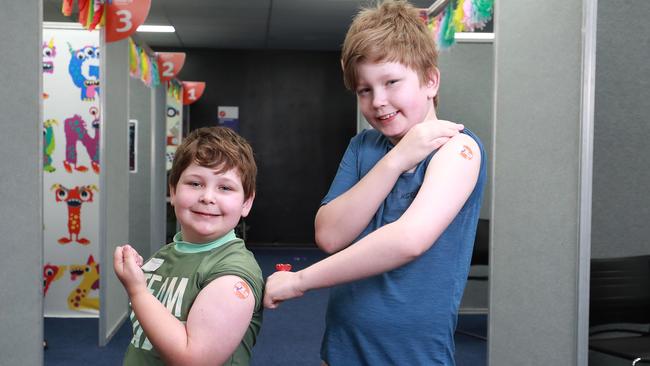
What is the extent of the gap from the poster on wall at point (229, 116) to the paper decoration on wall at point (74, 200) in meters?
5.14

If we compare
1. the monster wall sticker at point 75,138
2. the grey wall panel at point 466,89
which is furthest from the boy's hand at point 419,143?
the monster wall sticker at point 75,138

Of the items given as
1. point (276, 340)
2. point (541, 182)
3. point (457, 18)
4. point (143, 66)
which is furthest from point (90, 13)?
point (541, 182)

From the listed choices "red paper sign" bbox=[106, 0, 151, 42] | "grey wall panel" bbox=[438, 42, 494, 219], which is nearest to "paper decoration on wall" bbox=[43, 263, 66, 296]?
"red paper sign" bbox=[106, 0, 151, 42]

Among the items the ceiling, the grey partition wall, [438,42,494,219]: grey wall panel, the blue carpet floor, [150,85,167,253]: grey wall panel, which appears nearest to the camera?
the grey partition wall

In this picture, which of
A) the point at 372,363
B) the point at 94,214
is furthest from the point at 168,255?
the point at 94,214

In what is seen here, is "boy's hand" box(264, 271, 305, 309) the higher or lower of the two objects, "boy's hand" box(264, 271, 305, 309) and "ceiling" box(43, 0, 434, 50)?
the lower

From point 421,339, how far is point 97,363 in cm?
330

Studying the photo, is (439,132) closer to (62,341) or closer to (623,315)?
(623,315)

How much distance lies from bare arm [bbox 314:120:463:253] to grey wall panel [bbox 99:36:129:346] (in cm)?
343

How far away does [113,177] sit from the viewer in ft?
14.2

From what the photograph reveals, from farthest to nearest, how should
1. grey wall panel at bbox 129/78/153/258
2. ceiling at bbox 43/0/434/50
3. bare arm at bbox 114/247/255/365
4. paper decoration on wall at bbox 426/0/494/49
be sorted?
ceiling at bbox 43/0/434/50, grey wall panel at bbox 129/78/153/258, paper decoration on wall at bbox 426/0/494/49, bare arm at bbox 114/247/255/365

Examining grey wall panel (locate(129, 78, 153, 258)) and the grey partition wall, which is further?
grey wall panel (locate(129, 78, 153, 258))

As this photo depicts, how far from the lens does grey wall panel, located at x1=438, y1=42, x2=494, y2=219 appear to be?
4.77 meters

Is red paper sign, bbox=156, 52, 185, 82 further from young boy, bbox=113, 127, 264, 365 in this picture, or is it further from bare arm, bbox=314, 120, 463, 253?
bare arm, bbox=314, 120, 463, 253
